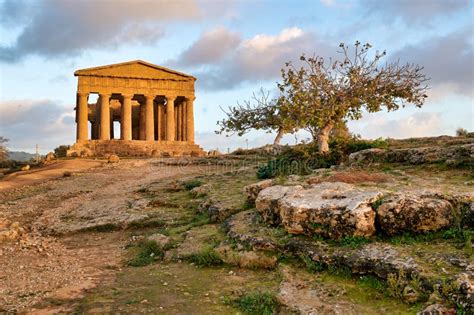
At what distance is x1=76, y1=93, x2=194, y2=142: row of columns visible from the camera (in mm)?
46594

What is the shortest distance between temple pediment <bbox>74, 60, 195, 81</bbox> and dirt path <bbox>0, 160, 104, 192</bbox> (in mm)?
17020

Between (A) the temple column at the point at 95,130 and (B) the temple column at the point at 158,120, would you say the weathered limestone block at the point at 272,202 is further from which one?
(A) the temple column at the point at 95,130

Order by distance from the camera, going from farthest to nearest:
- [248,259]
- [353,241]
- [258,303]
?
[248,259], [353,241], [258,303]

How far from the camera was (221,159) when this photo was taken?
109 feet

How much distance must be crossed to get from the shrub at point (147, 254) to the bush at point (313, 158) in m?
7.41

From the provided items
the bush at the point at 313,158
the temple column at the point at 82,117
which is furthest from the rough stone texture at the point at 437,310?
the temple column at the point at 82,117

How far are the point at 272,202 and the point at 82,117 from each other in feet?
132

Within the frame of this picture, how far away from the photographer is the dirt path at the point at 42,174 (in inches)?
963

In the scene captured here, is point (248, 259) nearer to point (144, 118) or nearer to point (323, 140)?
point (323, 140)

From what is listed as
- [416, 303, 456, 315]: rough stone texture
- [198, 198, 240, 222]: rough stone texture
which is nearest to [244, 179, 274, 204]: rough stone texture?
[198, 198, 240, 222]: rough stone texture

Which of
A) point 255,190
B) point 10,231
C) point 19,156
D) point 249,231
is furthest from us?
point 19,156

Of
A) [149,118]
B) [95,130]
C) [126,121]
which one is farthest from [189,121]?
[95,130]

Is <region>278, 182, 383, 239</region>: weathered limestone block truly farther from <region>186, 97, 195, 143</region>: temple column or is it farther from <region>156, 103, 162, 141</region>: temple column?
<region>156, 103, 162, 141</region>: temple column

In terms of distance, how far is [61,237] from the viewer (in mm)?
13109
